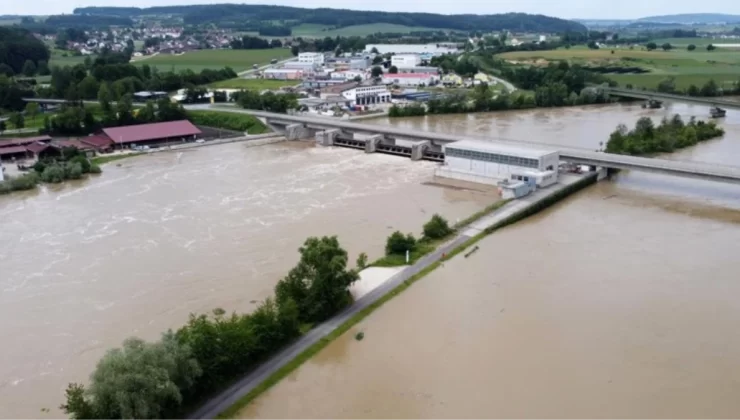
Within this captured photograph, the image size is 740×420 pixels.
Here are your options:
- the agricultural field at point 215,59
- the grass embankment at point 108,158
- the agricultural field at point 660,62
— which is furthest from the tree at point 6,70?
the agricultural field at point 660,62

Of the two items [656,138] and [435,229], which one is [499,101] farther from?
[435,229]

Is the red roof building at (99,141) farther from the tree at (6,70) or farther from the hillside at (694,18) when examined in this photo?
the hillside at (694,18)

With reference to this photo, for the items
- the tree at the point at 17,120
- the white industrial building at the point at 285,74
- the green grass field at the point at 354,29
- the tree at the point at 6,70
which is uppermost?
the green grass field at the point at 354,29

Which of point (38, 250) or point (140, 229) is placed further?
point (140, 229)

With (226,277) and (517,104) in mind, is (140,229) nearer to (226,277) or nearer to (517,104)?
(226,277)

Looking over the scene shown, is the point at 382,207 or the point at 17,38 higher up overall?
the point at 17,38

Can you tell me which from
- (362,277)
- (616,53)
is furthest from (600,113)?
(616,53)
